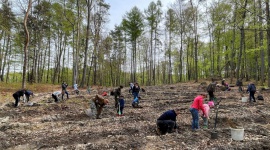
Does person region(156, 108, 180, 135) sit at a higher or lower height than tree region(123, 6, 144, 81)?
lower

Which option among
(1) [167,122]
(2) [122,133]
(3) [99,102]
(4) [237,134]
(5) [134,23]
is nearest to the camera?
(4) [237,134]

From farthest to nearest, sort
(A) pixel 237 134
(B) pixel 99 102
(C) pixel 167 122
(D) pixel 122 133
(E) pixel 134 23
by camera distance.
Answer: (E) pixel 134 23, (B) pixel 99 102, (D) pixel 122 133, (C) pixel 167 122, (A) pixel 237 134

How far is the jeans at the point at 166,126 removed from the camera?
304 inches

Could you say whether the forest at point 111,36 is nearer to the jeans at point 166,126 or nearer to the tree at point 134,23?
the tree at point 134,23

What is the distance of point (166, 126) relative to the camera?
7750 millimetres

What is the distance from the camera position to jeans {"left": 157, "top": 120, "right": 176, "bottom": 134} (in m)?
7.72

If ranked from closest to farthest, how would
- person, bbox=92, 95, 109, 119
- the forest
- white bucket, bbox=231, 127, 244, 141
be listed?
1. white bucket, bbox=231, 127, 244, 141
2. person, bbox=92, 95, 109, 119
3. the forest

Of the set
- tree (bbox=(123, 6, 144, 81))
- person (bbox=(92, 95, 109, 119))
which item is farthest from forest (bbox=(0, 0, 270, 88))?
person (bbox=(92, 95, 109, 119))

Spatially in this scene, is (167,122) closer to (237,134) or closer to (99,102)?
(237,134)

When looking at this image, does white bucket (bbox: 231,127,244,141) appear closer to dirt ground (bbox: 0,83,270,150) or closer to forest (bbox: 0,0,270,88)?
dirt ground (bbox: 0,83,270,150)

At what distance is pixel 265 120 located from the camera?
9812mm

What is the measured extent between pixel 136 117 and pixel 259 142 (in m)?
5.58

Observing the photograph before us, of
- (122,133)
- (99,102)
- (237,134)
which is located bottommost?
(122,133)

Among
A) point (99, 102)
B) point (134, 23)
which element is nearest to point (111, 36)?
point (134, 23)
